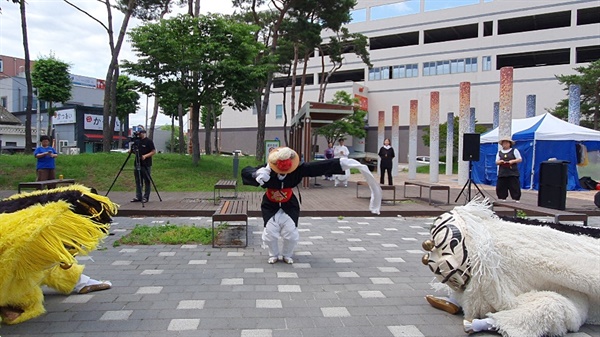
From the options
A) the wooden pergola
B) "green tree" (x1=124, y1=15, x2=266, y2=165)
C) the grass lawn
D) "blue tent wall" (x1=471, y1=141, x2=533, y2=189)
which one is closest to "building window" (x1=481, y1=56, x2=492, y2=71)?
"blue tent wall" (x1=471, y1=141, x2=533, y2=189)

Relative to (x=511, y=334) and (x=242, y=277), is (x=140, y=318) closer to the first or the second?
(x=242, y=277)

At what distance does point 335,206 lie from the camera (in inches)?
417

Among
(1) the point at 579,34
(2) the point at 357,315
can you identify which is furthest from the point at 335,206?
(1) the point at 579,34

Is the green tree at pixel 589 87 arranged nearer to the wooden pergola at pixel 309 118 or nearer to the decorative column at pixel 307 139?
the wooden pergola at pixel 309 118

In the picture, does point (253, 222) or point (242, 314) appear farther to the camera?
point (253, 222)

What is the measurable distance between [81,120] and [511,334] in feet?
170

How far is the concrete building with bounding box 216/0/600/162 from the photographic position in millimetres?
38906

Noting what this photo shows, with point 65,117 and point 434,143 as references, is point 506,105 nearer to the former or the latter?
point 434,143

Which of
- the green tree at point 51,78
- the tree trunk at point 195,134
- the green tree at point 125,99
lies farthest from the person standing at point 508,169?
the green tree at point 125,99

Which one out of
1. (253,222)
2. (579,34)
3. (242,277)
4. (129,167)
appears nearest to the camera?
(242,277)

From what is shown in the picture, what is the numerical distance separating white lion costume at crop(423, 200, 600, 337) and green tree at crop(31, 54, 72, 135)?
95.0 feet

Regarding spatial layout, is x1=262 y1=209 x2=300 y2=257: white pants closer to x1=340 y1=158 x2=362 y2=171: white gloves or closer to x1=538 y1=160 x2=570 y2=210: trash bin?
x1=340 y1=158 x2=362 y2=171: white gloves

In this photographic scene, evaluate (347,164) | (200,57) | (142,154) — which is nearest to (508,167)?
(347,164)

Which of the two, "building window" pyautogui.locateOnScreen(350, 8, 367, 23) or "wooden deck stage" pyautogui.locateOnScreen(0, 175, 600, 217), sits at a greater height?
"building window" pyautogui.locateOnScreen(350, 8, 367, 23)
